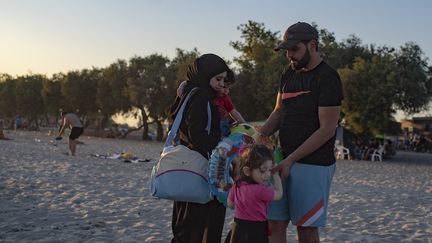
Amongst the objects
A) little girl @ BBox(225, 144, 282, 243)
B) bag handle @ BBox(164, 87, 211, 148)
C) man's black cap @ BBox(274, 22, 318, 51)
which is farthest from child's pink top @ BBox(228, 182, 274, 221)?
man's black cap @ BBox(274, 22, 318, 51)

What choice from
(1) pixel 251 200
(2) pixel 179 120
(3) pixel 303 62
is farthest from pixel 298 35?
(1) pixel 251 200

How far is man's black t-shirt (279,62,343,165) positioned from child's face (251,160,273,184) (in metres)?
0.23

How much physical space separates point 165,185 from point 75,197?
18.1ft

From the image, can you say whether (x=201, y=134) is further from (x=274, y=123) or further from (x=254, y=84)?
(x=254, y=84)

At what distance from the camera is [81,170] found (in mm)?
12898

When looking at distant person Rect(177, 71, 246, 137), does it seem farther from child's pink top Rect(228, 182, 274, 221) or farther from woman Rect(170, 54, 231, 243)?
child's pink top Rect(228, 182, 274, 221)

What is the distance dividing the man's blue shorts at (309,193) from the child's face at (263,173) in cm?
19

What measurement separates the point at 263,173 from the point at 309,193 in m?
0.34

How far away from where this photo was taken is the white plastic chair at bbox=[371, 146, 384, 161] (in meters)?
27.5

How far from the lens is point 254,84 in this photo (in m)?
38.9

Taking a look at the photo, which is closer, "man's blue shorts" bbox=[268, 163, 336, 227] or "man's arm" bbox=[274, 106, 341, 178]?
"man's arm" bbox=[274, 106, 341, 178]

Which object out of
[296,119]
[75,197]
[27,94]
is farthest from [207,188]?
[27,94]

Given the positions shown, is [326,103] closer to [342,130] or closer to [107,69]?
[342,130]

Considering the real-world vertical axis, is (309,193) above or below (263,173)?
below
